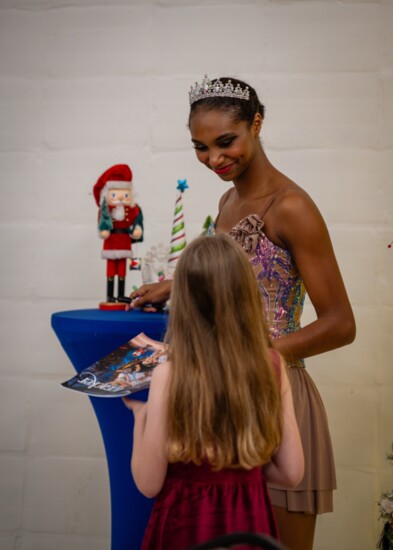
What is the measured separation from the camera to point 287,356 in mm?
1678

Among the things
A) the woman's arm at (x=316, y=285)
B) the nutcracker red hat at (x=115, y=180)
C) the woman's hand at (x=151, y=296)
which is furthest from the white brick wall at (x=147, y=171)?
the woman's arm at (x=316, y=285)

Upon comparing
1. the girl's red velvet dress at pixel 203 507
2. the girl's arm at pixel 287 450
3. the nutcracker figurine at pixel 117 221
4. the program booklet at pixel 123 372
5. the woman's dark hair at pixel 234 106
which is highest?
the woman's dark hair at pixel 234 106

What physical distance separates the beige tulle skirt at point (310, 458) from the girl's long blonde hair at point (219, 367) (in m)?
0.34

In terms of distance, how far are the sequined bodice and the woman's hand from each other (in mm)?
314

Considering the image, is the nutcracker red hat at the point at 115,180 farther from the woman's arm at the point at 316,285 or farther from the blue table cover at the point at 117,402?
the woman's arm at the point at 316,285

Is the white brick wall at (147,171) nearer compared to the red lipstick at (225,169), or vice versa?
the red lipstick at (225,169)

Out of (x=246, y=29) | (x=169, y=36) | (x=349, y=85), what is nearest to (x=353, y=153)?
(x=349, y=85)

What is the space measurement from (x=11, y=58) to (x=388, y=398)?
81.7 inches

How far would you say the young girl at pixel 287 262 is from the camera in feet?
5.47

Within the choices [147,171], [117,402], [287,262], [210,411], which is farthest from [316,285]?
[147,171]

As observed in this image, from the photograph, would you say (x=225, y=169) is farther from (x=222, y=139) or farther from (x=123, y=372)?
(x=123, y=372)

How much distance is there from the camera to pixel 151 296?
1998 mm

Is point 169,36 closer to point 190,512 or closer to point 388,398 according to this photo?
point 388,398

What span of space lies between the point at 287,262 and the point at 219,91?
455 mm
